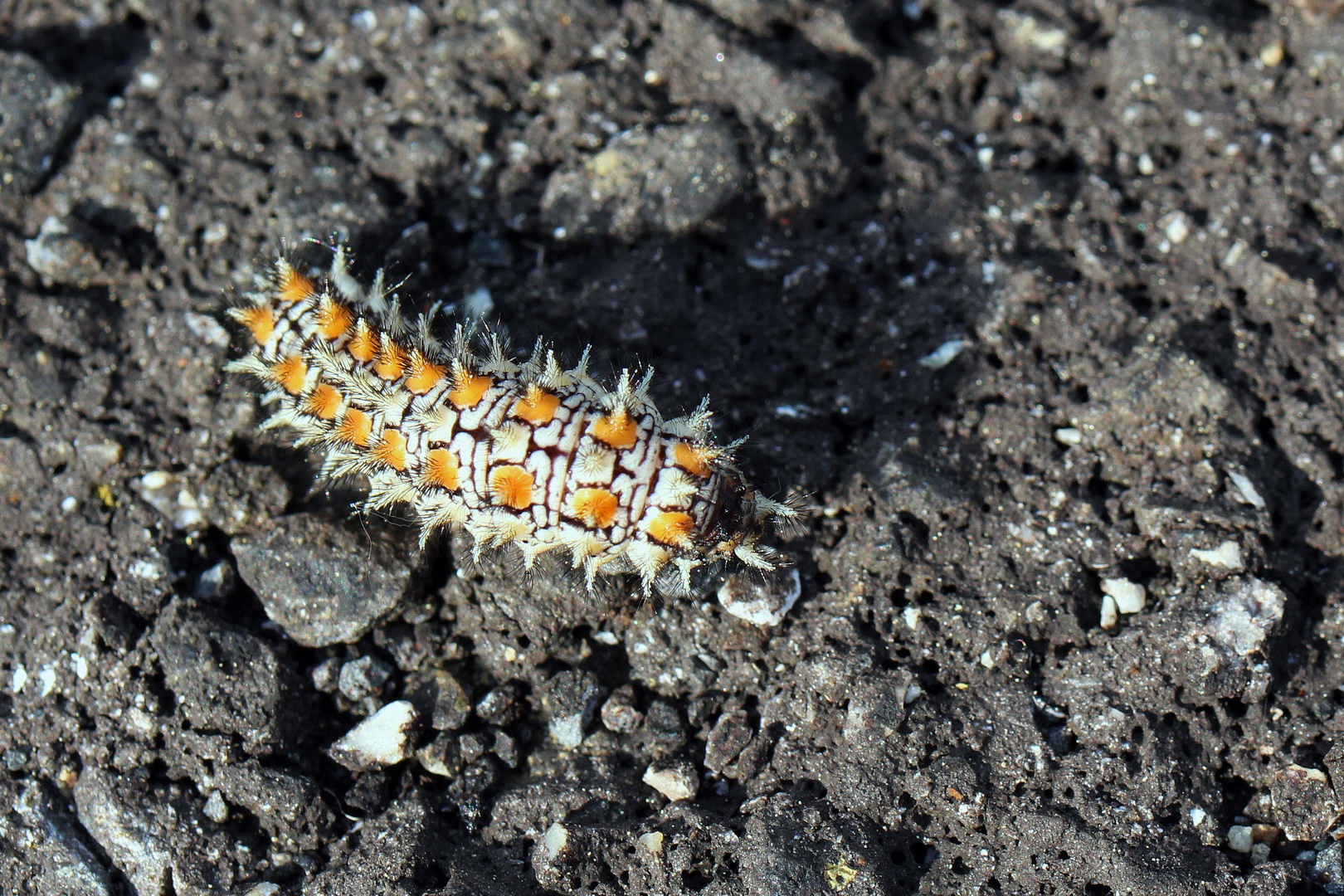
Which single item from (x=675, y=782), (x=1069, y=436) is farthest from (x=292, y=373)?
(x=1069, y=436)

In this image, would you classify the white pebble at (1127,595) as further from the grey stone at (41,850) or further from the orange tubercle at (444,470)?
the grey stone at (41,850)

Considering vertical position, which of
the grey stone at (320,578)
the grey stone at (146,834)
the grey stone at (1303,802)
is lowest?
the grey stone at (146,834)

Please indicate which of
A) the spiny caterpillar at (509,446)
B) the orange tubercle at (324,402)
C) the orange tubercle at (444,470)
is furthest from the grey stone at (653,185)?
the orange tubercle at (444,470)

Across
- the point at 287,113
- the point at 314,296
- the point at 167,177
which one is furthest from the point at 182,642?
the point at 287,113

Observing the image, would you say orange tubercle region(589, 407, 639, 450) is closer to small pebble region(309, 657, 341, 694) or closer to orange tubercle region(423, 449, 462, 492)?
orange tubercle region(423, 449, 462, 492)

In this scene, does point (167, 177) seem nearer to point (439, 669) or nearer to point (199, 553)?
point (199, 553)

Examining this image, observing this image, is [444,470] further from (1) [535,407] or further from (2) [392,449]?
(1) [535,407]

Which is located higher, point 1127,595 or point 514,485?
point 514,485

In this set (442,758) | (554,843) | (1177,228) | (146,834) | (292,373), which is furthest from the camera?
(1177,228)
